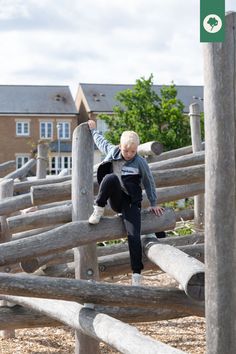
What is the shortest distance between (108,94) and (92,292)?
4863 cm

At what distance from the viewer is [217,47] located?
3.82 metres

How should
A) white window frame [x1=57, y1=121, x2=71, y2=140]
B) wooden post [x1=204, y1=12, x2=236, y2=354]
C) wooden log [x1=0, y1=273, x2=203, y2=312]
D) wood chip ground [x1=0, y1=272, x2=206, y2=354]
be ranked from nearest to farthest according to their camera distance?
wooden post [x1=204, y1=12, x2=236, y2=354] → wooden log [x1=0, y1=273, x2=203, y2=312] → wood chip ground [x1=0, y1=272, x2=206, y2=354] → white window frame [x1=57, y1=121, x2=71, y2=140]

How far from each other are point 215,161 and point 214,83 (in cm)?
38

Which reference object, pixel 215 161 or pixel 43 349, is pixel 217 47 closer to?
pixel 215 161

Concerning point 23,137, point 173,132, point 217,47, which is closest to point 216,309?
point 217,47

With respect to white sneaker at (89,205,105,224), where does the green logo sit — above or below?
above

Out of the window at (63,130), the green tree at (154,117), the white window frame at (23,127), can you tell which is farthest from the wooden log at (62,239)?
the white window frame at (23,127)

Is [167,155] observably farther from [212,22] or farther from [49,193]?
[212,22]

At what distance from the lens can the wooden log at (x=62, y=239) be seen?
5273 mm

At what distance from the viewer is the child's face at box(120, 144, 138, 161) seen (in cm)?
552

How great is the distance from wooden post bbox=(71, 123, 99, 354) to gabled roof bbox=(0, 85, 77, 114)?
A: 1802 inches

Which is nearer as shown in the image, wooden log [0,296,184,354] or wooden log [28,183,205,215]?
wooden log [0,296,184,354]

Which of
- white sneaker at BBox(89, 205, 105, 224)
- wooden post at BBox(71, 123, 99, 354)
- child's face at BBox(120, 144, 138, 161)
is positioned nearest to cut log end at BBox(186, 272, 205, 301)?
white sneaker at BBox(89, 205, 105, 224)

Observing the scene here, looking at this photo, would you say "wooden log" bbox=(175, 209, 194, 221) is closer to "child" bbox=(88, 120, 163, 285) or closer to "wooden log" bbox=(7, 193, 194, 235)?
"wooden log" bbox=(7, 193, 194, 235)
